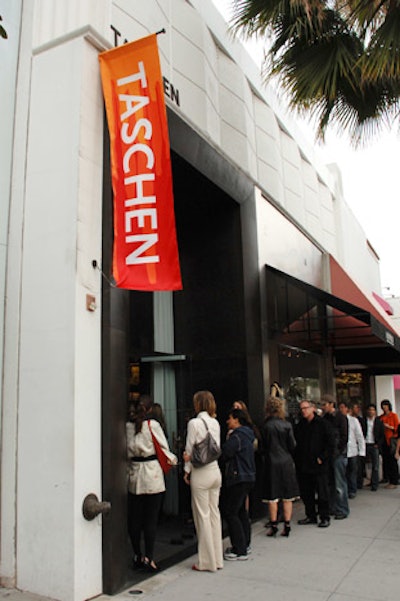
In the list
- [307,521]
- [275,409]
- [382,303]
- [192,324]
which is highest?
[382,303]

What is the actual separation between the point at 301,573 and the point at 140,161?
455 cm

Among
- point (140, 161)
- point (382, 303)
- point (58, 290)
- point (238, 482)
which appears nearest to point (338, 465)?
point (238, 482)

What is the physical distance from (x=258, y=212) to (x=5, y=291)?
5.35 m

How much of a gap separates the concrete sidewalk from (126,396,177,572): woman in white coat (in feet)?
1.14

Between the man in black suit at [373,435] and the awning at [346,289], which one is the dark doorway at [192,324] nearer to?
the man in black suit at [373,435]

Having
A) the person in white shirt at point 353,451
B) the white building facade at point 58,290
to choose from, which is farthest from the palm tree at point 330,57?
the person in white shirt at point 353,451

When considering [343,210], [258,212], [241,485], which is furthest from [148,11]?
[343,210]

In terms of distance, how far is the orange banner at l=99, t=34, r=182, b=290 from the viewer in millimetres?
5555

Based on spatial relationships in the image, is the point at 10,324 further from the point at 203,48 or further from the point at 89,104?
the point at 203,48

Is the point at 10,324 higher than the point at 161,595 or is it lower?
higher

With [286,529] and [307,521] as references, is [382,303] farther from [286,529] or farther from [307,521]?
[286,529]

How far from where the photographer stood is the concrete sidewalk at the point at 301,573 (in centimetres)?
507

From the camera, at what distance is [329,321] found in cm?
1283

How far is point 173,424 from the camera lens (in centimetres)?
762
